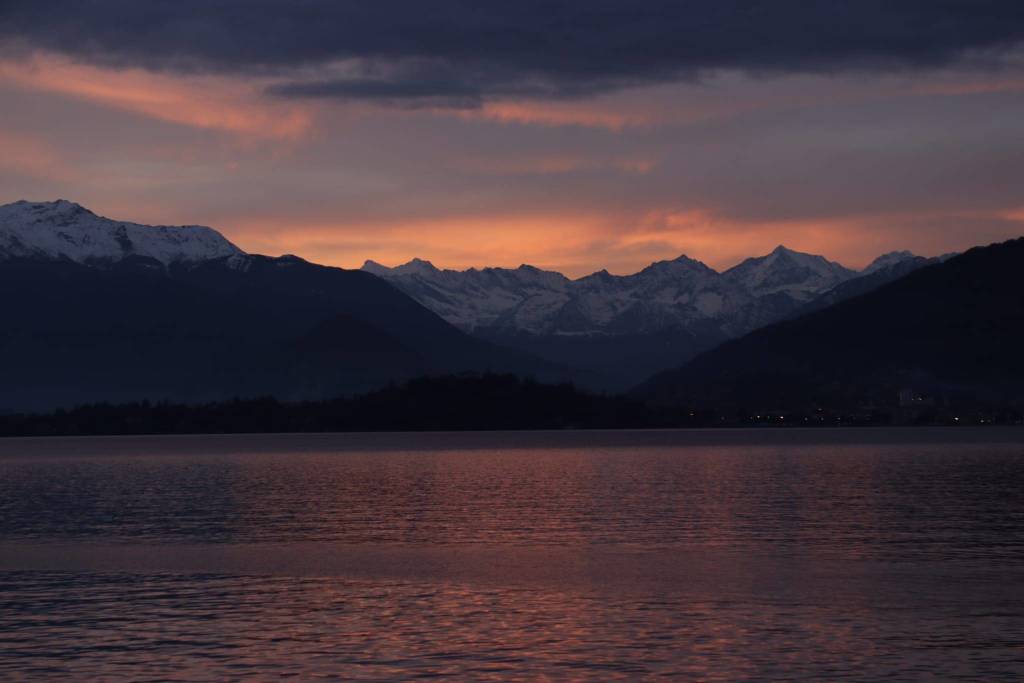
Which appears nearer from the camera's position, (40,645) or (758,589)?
(40,645)

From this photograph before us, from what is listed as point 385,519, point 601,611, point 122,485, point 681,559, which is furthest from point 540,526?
point 122,485

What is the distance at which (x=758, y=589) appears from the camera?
70.0 m

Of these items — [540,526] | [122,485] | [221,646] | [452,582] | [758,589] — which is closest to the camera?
[221,646]

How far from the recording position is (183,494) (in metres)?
156

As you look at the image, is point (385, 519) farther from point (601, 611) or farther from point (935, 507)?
point (601, 611)

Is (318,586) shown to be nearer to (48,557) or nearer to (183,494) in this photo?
(48,557)

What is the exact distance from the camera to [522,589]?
71.2 m

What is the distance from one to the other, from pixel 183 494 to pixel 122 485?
84.1 ft

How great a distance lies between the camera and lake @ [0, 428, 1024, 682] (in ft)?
170

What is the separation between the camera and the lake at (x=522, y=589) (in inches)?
2035

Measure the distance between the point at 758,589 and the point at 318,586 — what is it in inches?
884

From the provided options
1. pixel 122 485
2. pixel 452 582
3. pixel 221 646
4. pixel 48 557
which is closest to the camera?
pixel 221 646

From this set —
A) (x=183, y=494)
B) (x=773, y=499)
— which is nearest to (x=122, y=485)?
(x=183, y=494)

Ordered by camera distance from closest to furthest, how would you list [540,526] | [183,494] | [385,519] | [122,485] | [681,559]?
1. [681,559]
2. [540,526]
3. [385,519]
4. [183,494]
5. [122,485]
